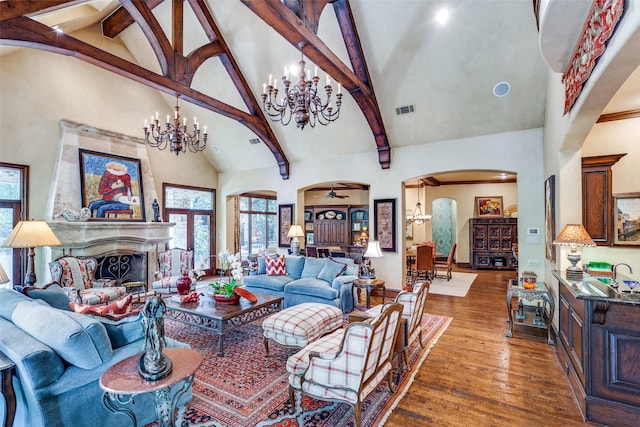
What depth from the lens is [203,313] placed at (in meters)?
3.83

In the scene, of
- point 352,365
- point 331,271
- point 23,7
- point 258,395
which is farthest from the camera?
point 331,271

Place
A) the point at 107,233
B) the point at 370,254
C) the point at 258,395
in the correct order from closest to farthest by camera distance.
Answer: the point at 258,395, the point at 370,254, the point at 107,233

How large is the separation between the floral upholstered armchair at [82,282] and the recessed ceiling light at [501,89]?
715cm

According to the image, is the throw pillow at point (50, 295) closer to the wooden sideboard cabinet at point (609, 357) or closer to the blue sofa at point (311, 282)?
the blue sofa at point (311, 282)

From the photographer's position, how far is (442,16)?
173 inches

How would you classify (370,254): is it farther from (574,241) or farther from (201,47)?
(201,47)

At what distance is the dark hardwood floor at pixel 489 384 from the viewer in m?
2.52

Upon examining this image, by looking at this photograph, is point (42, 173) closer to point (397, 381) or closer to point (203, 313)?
point (203, 313)

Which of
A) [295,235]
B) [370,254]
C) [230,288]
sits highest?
[295,235]

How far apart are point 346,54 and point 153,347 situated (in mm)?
5185

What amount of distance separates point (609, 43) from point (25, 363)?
4226 mm

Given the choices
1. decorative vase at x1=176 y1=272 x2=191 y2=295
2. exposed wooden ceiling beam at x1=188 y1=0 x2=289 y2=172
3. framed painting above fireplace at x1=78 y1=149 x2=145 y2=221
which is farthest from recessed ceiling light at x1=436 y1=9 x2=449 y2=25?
framed painting above fireplace at x1=78 y1=149 x2=145 y2=221

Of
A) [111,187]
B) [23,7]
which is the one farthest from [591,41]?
[111,187]

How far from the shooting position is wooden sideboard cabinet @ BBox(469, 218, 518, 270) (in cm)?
1020
